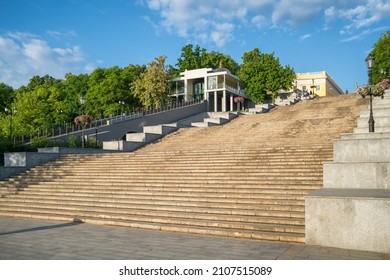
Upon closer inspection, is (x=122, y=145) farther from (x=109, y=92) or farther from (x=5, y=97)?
(x=5, y=97)

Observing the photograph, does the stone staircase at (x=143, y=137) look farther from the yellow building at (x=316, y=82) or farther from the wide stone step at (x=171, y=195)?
the yellow building at (x=316, y=82)

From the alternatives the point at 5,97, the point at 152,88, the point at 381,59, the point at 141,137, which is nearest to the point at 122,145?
the point at 141,137

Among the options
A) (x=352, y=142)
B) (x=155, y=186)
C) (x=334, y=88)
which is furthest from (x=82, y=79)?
(x=334, y=88)

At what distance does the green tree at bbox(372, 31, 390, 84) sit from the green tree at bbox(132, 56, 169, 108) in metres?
32.1

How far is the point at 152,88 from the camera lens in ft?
170

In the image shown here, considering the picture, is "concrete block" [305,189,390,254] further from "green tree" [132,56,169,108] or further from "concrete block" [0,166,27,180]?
"green tree" [132,56,169,108]

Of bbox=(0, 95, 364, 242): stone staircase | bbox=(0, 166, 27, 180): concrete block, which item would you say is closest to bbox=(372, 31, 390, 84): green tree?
bbox=(0, 95, 364, 242): stone staircase

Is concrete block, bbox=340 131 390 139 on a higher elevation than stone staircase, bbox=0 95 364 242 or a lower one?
higher

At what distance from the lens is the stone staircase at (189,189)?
9.42m

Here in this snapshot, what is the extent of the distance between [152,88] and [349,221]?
153 ft

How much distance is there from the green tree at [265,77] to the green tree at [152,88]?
15630mm

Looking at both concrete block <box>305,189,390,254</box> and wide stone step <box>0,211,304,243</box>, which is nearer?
concrete block <box>305,189,390,254</box>

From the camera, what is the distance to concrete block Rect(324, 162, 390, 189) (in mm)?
8680
